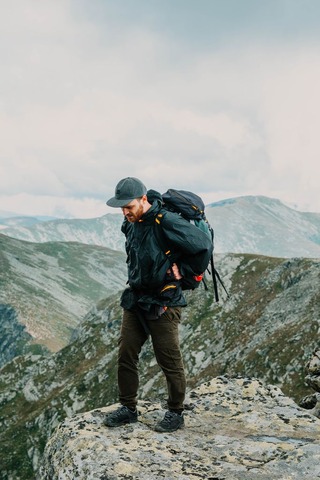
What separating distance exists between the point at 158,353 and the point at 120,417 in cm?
163

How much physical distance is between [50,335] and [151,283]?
182948 mm

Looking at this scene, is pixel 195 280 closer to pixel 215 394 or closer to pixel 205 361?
pixel 215 394

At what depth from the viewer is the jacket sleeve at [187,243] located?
8500 millimetres

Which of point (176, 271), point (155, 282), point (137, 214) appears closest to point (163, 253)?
point (176, 271)

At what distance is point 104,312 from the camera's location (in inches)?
3570

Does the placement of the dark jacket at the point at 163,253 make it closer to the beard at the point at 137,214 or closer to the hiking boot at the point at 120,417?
the beard at the point at 137,214

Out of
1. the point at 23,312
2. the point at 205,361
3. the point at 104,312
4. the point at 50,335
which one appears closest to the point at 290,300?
the point at 205,361

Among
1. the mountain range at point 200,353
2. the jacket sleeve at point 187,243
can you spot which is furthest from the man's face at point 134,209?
the mountain range at point 200,353

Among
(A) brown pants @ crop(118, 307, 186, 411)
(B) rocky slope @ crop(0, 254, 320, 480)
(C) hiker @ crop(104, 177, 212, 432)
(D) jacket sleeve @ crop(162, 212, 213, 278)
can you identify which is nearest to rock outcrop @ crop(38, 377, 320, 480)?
(C) hiker @ crop(104, 177, 212, 432)

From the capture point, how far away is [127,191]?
856 centimetres

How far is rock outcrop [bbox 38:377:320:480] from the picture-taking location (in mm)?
7051

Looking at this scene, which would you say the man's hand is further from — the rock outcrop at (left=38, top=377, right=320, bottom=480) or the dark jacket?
the rock outcrop at (left=38, top=377, right=320, bottom=480)

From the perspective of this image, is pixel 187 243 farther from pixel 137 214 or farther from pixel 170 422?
pixel 170 422

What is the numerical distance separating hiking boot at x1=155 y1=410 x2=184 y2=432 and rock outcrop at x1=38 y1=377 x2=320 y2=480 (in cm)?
14
